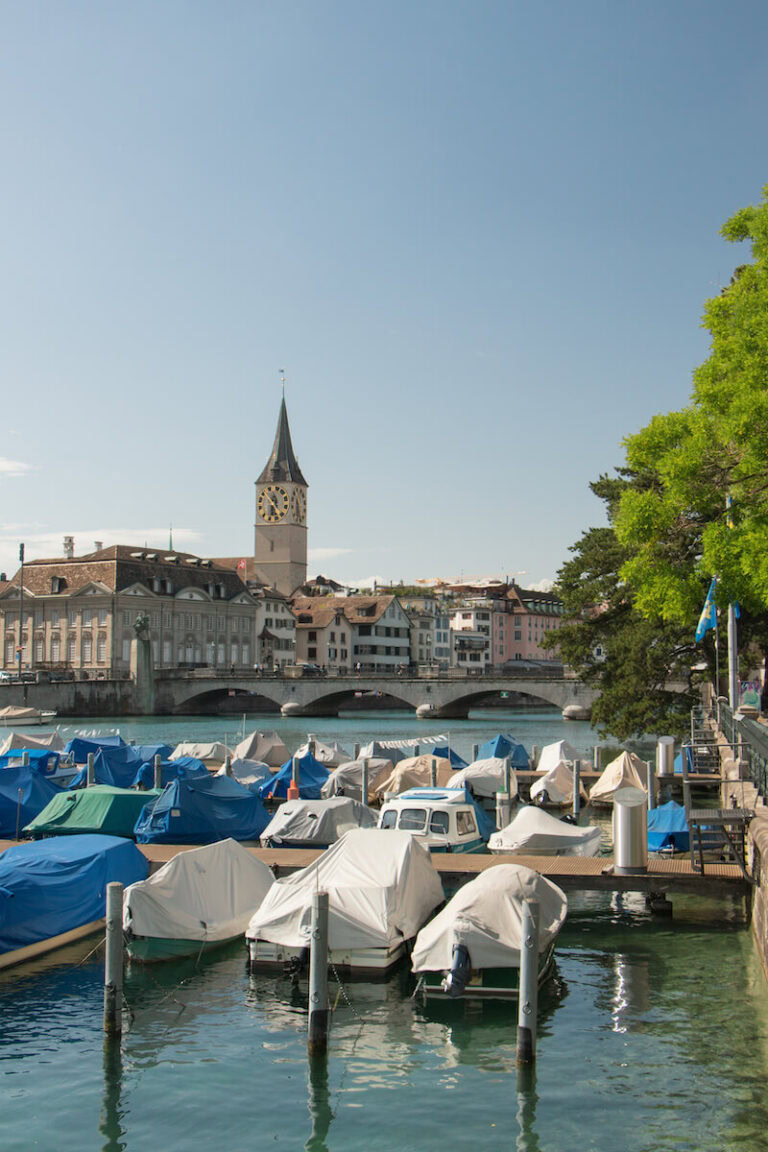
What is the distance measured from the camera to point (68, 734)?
87875 millimetres

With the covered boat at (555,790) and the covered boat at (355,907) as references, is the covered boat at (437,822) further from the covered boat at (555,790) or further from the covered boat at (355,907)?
the covered boat at (555,790)

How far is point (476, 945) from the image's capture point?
1856cm

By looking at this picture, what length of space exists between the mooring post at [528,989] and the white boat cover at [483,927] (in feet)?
7.55

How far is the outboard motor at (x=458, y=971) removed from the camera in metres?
18.4

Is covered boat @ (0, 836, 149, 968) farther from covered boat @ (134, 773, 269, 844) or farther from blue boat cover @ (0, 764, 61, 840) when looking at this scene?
blue boat cover @ (0, 764, 61, 840)

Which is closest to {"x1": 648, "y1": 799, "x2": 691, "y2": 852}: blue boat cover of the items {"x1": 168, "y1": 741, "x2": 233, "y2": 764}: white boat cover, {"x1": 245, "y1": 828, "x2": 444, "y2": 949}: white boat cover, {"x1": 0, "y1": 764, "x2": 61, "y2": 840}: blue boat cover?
{"x1": 245, "y1": 828, "x2": 444, "y2": 949}: white boat cover

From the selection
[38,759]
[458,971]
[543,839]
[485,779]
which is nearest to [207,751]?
[38,759]

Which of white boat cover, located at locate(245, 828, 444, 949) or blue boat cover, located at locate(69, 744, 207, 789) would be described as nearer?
white boat cover, located at locate(245, 828, 444, 949)

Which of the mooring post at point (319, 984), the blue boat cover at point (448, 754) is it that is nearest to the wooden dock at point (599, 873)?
the mooring post at point (319, 984)

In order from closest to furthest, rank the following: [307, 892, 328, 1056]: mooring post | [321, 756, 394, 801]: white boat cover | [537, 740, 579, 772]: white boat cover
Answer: [307, 892, 328, 1056]: mooring post < [321, 756, 394, 801]: white boat cover < [537, 740, 579, 772]: white boat cover

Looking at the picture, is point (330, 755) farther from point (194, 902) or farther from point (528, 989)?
point (528, 989)

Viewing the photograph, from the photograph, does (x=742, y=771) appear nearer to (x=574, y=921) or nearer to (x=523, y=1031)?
(x=574, y=921)

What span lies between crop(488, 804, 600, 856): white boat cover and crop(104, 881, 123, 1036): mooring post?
558 inches

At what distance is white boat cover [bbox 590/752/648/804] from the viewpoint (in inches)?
1726
